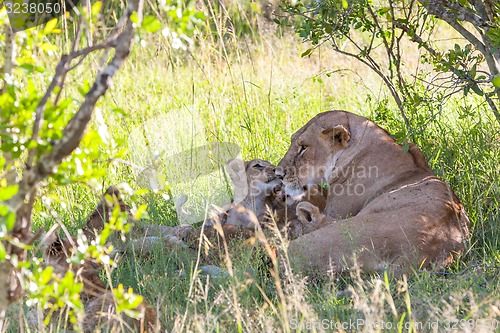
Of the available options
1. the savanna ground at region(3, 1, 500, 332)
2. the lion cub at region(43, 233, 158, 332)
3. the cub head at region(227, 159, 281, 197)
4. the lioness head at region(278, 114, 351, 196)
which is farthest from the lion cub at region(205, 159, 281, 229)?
the lion cub at region(43, 233, 158, 332)

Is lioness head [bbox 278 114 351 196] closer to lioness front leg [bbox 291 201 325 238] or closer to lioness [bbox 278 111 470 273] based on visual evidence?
lioness [bbox 278 111 470 273]

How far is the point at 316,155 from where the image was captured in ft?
18.6

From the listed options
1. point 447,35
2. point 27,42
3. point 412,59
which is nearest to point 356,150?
point 27,42

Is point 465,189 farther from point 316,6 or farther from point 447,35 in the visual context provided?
point 447,35

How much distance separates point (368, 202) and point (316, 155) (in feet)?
2.04

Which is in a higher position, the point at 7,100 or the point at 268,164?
the point at 7,100

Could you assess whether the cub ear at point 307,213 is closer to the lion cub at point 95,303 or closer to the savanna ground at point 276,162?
the savanna ground at point 276,162

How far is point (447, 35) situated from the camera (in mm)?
10656

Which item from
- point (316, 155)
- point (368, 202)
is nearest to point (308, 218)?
point (368, 202)

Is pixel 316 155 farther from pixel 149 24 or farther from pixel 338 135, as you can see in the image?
pixel 149 24

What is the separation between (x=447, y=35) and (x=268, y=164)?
5642mm

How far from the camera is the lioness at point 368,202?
4.39 meters

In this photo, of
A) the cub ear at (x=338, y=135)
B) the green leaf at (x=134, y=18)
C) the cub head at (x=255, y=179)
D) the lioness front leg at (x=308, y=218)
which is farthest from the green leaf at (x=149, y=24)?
the cub head at (x=255, y=179)

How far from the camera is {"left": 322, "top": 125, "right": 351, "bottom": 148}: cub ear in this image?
5566mm
